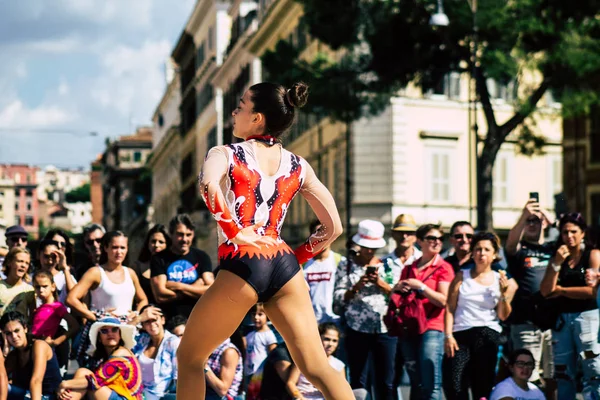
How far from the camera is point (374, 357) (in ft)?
38.3

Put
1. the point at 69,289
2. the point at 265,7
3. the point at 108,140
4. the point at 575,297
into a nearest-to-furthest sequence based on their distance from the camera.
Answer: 1. the point at 575,297
2. the point at 69,289
3. the point at 265,7
4. the point at 108,140

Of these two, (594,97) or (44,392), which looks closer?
(44,392)

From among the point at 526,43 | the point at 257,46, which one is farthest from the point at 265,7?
the point at 526,43

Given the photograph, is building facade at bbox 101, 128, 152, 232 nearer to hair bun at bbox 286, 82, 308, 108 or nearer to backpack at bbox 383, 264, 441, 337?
backpack at bbox 383, 264, 441, 337

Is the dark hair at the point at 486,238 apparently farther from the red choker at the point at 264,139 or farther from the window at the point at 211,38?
the window at the point at 211,38

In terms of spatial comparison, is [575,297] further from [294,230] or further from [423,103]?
[294,230]

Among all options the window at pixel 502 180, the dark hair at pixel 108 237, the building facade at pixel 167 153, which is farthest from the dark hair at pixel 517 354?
the building facade at pixel 167 153

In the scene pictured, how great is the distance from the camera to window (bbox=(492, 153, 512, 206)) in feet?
151

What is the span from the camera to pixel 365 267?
11.8 meters

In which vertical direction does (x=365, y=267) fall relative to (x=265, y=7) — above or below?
below

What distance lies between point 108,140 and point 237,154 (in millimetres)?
142843

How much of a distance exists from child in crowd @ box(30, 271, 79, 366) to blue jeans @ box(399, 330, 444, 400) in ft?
9.86

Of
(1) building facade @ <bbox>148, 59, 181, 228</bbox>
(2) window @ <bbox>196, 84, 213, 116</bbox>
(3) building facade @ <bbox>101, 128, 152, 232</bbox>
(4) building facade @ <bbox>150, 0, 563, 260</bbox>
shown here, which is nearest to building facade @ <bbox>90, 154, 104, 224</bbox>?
(3) building facade @ <bbox>101, 128, 152, 232</bbox>

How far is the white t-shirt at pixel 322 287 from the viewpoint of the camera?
1220 centimetres
